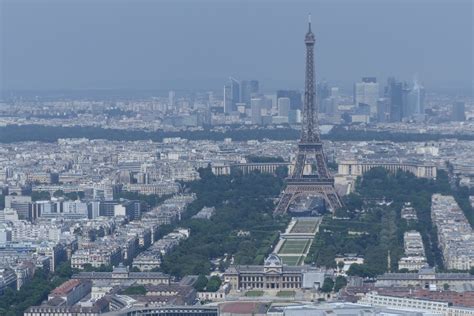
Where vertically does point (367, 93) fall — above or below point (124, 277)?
above

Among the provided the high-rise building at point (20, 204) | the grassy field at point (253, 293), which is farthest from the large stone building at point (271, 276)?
the high-rise building at point (20, 204)

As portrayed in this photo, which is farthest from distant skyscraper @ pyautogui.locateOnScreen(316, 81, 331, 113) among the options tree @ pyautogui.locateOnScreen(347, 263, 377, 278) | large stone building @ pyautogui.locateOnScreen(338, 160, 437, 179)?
tree @ pyautogui.locateOnScreen(347, 263, 377, 278)

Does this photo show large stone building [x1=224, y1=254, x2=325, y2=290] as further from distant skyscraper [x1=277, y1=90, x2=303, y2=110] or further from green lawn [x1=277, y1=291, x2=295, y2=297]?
distant skyscraper [x1=277, y1=90, x2=303, y2=110]

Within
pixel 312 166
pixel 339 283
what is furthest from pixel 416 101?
pixel 339 283

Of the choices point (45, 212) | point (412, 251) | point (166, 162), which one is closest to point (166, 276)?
point (412, 251)

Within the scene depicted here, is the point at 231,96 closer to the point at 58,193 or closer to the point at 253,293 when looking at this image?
the point at 58,193

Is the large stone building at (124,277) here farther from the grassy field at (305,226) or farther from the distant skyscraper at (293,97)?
the distant skyscraper at (293,97)
